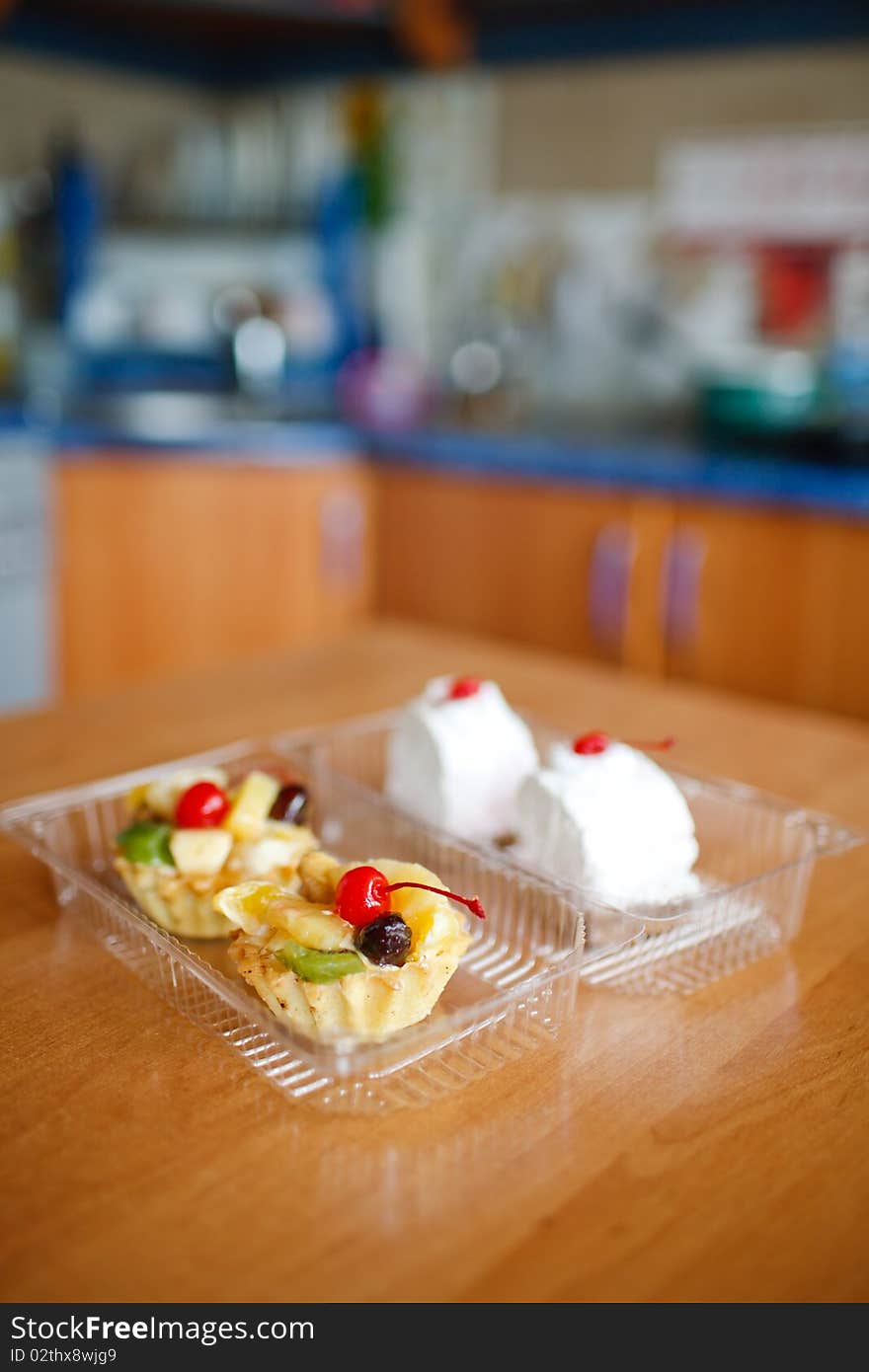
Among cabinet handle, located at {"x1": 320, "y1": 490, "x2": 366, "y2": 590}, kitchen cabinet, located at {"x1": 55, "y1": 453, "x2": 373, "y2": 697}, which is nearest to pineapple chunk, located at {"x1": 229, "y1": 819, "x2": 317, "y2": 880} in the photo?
kitchen cabinet, located at {"x1": 55, "y1": 453, "x2": 373, "y2": 697}

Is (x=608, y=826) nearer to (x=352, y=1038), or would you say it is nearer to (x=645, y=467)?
(x=352, y=1038)

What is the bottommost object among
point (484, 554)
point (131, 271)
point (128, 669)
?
point (128, 669)

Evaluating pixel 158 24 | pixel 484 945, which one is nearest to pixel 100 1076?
pixel 484 945

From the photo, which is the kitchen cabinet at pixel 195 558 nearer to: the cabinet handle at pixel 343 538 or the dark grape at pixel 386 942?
the cabinet handle at pixel 343 538

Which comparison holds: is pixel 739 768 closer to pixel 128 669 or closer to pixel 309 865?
pixel 309 865

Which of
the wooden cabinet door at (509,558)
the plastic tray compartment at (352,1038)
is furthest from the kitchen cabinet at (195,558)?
the plastic tray compartment at (352,1038)
